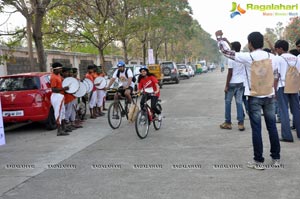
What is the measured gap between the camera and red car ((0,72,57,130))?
31.1 ft

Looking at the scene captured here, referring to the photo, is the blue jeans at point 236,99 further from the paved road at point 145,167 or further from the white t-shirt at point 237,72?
the paved road at point 145,167

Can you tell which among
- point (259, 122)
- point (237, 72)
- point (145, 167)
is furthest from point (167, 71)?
point (259, 122)

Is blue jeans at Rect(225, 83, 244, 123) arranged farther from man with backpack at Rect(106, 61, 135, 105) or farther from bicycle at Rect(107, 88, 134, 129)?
bicycle at Rect(107, 88, 134, 129)

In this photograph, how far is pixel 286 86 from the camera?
721cm

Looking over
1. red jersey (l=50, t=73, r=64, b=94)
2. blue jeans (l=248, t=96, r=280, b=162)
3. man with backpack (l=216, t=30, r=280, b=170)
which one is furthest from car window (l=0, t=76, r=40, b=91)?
blue jeans (l=248, t=96, r=280, b=162)

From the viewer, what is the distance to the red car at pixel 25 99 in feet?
31.1

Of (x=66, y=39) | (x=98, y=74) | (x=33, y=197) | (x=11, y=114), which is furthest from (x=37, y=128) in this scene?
(x=66, y=39)

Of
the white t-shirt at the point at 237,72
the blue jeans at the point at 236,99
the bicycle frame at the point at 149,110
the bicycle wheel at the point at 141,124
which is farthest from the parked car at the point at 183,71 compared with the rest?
the bicycle wheel at the point at 141,124

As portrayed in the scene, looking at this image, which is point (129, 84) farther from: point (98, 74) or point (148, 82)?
point (98, 74)

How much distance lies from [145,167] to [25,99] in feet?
16.5

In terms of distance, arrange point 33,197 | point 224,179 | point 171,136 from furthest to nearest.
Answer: point 171,136, point 224,179, point 33,197

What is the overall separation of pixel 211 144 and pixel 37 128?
18.6 feet

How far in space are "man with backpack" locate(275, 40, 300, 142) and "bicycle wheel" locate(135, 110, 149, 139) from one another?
288 cm

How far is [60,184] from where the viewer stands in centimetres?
500
